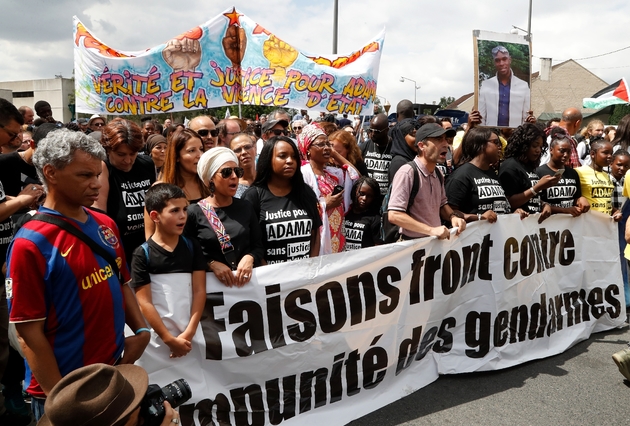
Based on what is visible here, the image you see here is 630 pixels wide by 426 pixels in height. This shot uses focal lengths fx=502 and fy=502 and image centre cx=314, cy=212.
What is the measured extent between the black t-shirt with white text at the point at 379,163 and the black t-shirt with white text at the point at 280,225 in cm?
234

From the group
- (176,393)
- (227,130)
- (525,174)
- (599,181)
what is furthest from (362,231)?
(176,393)

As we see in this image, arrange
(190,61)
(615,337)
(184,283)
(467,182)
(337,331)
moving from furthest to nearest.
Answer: (190,61) < (615,337) < (467,182) < (337,331) < (184,283)

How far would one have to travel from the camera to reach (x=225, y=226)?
10.4ft

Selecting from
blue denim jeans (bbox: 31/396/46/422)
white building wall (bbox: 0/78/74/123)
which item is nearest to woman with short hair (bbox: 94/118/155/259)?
blue denim jeans (bbox: 31/396/46/422)

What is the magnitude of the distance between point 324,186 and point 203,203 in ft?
4.92

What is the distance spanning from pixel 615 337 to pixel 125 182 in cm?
486

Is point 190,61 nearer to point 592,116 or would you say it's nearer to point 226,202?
point 226,202

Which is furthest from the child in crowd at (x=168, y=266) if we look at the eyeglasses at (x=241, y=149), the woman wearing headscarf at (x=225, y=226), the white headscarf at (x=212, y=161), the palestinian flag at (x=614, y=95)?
the palestinian flag at (x=614, y=95)

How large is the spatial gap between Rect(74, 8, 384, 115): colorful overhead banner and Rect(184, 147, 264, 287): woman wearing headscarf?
2747 millimetres

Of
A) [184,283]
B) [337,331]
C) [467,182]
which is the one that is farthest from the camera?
[467,182]

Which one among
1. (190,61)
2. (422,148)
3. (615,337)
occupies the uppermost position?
(190,61)

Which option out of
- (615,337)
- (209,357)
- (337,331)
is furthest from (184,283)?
(615,337)

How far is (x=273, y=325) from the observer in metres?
3.25

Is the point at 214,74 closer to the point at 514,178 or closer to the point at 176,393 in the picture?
the point at 514,178
